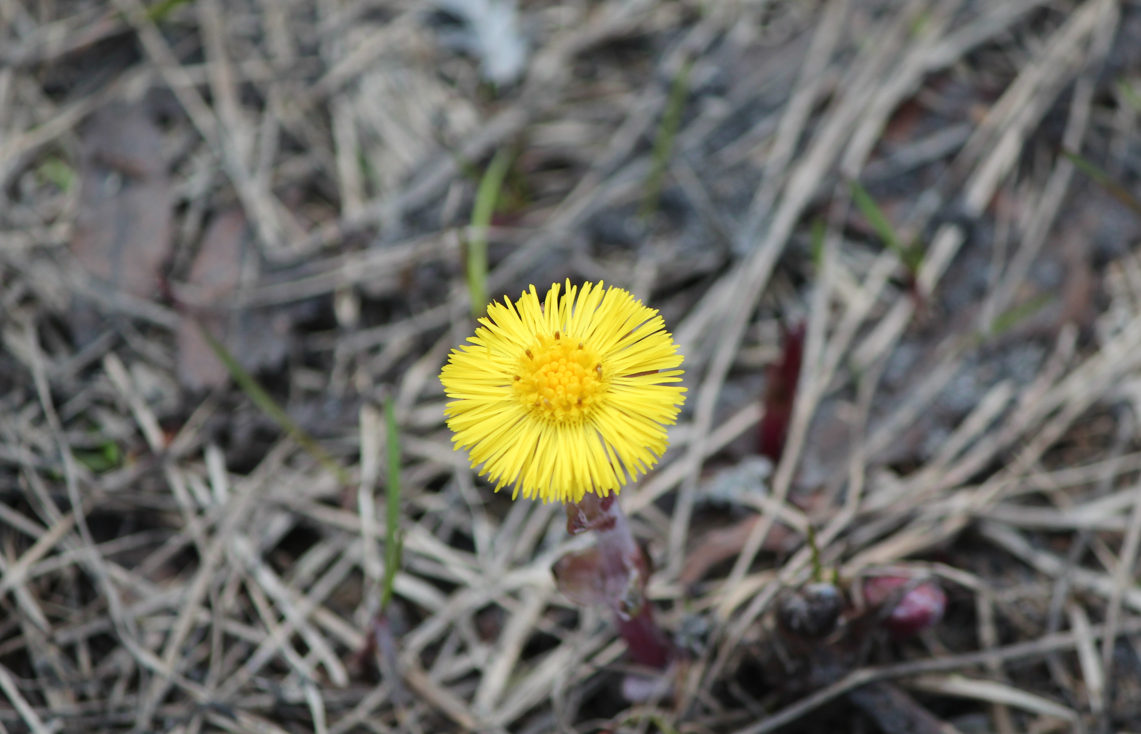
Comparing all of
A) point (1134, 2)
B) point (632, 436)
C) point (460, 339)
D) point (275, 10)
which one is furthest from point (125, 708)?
point (1134, 2)

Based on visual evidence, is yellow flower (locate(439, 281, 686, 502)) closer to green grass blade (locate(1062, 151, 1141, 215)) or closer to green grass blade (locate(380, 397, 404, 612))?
green grass blade (locate(380, 397, 404, 612))

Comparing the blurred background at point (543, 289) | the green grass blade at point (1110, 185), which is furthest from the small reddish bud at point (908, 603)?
the green grass blade at point (1110, 185)

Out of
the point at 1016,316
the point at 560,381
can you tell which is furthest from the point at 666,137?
the point at 560,381

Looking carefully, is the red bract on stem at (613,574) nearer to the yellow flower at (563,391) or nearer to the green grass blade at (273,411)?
the yellow flower at (563,391)

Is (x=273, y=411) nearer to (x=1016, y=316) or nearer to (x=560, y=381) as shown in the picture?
(x=560, y=381)

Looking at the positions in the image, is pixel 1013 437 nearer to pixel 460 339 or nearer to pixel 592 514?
pixel 592 514
